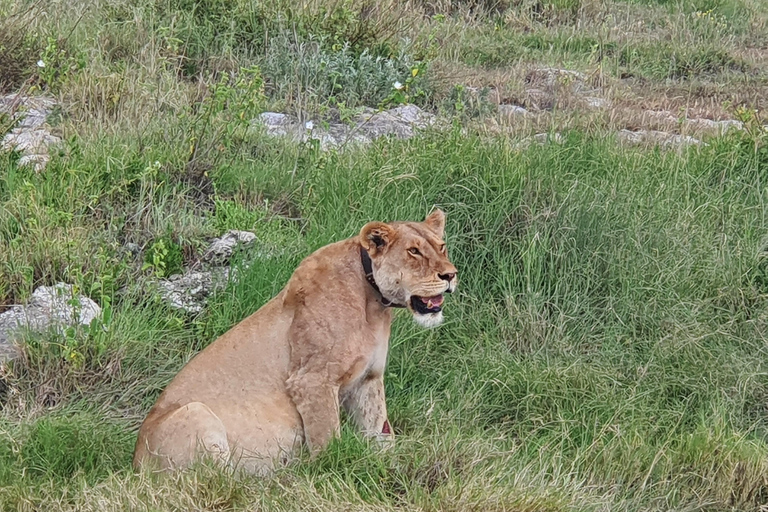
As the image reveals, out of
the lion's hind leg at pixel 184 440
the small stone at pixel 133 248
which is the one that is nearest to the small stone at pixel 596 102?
the small stone at pixel 133 248

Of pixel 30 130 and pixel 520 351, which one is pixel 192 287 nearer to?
pixel 520 351

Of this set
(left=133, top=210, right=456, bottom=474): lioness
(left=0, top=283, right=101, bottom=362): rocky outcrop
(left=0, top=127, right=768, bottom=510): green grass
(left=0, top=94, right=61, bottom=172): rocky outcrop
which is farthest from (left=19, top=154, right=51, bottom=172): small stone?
(left=133, top=210, right=456, bottom=474): lioness

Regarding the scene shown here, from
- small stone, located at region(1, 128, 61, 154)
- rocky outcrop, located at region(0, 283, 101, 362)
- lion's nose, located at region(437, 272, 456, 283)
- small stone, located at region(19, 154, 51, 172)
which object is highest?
lion's nose, located at region(437, 272, 456, 283)

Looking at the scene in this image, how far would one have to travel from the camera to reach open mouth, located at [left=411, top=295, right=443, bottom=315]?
446 cm

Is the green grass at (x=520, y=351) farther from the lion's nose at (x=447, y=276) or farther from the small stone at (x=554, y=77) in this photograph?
the small stone at (x=554, y=77)

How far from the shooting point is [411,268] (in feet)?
14.6

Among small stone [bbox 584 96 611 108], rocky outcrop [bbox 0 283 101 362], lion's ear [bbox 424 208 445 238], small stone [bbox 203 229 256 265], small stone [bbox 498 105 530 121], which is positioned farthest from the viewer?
small stone [bbox 584 96 611 108]

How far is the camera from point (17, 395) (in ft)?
16.4

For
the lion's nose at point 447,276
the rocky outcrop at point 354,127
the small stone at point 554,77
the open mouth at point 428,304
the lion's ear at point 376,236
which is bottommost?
the small stone at point 554,77

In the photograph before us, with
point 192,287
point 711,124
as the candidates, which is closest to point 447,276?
point 192,287

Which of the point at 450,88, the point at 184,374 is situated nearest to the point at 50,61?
the point at 450,88

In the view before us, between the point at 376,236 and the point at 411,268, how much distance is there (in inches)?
7.8

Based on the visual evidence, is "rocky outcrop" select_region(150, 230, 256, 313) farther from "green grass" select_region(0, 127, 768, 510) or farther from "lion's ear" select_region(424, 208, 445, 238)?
"lion's ear" select_region(424, 208, 445, 238)

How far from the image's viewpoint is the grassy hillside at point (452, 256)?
443 cm
